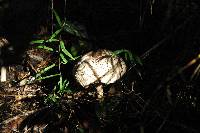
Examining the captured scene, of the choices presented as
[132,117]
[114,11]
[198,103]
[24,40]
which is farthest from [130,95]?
[24,40]

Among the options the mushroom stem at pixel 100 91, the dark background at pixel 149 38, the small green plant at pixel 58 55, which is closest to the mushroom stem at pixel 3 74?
the dark background at pixel 149 38

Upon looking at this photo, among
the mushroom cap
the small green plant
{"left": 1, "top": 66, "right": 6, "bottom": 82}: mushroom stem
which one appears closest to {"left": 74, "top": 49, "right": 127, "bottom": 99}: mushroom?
the mushroom cap

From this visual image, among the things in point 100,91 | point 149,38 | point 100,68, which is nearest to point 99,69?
point 100,68

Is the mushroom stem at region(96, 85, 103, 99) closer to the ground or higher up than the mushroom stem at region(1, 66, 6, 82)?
closer to the ground

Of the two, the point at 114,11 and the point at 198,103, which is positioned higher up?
the point at 114,11

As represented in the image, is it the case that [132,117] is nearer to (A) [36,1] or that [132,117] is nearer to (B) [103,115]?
(B) [103,115]

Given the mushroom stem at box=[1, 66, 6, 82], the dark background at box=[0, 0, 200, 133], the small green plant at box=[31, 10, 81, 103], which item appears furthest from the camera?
the mushroom stem at box=[1, 66, 6, 82]

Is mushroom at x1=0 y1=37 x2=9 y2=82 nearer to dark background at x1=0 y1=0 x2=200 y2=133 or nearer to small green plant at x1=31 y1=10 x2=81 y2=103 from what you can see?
dark background at x1=0 y1=0 x2=200 y2=133

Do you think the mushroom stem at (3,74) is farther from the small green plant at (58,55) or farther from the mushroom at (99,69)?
the mushroom at (99,69)
